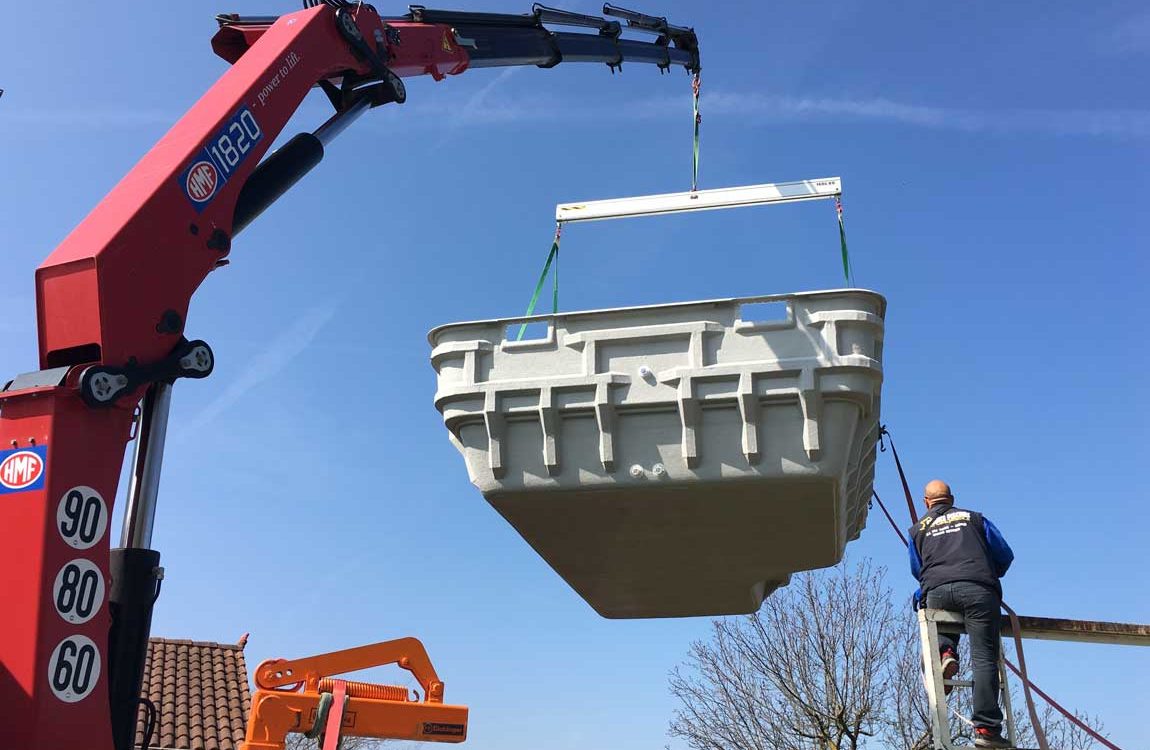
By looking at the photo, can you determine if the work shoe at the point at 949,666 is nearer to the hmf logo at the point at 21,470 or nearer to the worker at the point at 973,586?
the worker at the point at 973,586

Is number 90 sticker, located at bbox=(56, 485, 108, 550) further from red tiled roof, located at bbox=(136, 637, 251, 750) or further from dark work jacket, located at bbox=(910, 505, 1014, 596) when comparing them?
red tiled roof, located at bbox=(136, 637, 251, 750)

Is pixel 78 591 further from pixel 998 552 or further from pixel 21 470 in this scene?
pixel 998 552

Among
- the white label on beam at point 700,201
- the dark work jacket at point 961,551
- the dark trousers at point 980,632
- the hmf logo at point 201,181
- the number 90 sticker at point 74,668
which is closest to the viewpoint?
the number 90 sticker at point 74,668

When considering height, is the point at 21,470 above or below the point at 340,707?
above

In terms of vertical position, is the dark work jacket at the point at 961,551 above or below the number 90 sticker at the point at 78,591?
above

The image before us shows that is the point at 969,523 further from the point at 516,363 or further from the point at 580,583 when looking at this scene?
the point at 580,583

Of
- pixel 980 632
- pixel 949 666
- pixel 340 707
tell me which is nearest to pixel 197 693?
pixel 340 707

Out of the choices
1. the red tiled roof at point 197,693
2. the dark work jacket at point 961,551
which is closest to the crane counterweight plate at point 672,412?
the dark work jacket at point 961,551

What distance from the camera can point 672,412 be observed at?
25.7 feet

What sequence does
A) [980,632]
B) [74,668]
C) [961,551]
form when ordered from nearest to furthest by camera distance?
[74,668] < [980,632] < [961,551]

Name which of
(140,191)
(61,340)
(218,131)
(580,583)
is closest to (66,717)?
(61,340)

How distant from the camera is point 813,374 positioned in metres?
7.50

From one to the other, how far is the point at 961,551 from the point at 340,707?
19.6ft

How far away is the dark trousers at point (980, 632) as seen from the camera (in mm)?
6535
